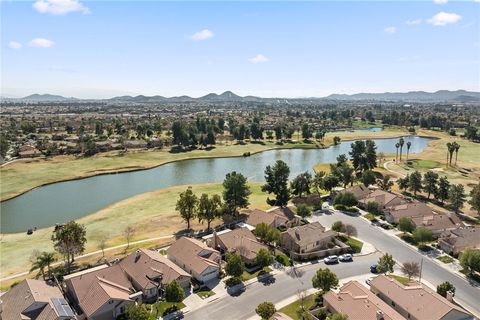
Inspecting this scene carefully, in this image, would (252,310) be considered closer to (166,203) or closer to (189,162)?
(166,203)

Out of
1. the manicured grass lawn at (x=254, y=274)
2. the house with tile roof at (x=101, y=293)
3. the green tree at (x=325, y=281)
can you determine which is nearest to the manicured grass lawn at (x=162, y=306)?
the house with tile roof at (x=101, y=293)

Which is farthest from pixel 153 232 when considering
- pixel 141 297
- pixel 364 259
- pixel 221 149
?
pixel 221 149

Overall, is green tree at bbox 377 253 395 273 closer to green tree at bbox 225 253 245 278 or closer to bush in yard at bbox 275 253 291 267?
bush in yard at bbox 275 253 291 267

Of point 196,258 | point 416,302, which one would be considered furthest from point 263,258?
point 416,302

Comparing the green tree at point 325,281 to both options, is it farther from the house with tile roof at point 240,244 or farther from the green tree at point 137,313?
the green tree at point 137,313

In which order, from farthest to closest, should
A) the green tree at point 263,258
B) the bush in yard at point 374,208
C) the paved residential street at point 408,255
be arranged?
1. the bush in yard at point 374,208
2. the green tree at point 263,258
3. the paved residential street at point 408,255

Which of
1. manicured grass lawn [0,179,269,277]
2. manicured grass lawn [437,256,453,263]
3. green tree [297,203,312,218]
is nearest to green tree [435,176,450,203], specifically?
manicured grass lawn [437,256,453,263]

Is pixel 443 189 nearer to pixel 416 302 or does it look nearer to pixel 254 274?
pixel 416 302
